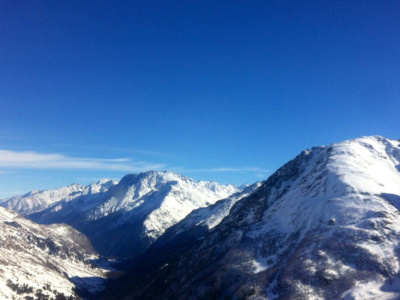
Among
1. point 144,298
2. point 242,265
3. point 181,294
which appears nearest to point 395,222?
point 242,265

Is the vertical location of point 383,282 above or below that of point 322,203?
below

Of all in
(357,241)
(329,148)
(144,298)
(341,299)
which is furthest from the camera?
(329,148)

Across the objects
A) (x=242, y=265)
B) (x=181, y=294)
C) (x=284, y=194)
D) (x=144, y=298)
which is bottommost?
(x=144, y=298)

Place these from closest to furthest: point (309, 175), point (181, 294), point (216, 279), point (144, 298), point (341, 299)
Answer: point (341, 299) < point (216, 279) < point (181, 294) < point (144, 298) < point (309, 175)

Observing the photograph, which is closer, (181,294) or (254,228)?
(181,294)

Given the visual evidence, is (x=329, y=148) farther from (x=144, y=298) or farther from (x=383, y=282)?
(x=144, y=298)

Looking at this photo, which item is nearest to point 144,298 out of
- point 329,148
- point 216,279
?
point 216,279
